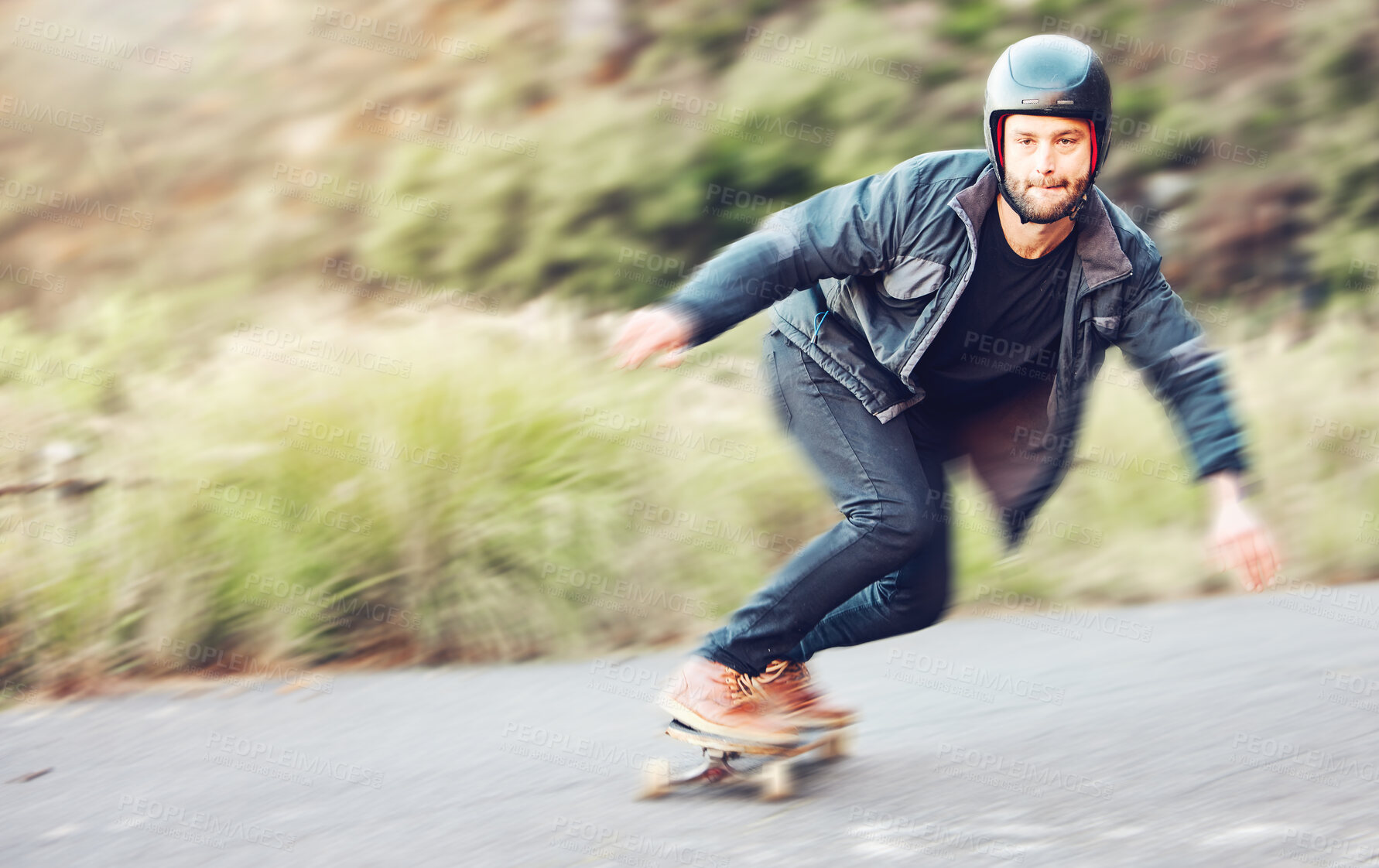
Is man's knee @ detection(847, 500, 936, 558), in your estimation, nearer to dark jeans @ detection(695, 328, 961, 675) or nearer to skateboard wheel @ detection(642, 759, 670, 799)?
dark jeans @ detection(695, 328, 961, 675)

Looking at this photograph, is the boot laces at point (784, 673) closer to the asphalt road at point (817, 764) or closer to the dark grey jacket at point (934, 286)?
the asphalt road at point (817, 764)

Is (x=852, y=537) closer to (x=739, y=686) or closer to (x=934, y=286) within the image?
(x=739, y=686)

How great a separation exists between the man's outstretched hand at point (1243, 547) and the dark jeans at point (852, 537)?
634mm

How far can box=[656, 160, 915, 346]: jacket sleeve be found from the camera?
2.86m

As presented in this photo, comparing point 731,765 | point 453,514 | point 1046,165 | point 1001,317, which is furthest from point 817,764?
point 453,514

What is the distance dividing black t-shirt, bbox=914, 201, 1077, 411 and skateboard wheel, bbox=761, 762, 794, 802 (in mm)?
971

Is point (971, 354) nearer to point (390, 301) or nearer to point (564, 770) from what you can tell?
point (564, 770)

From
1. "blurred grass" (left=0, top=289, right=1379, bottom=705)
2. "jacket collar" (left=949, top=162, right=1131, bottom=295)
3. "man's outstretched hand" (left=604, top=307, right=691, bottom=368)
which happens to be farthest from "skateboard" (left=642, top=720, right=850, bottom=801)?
"blurred grass" (left=0, top=289, right=1379, bottom=705)

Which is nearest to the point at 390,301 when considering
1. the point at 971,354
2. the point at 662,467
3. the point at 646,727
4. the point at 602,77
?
the point at 602,77

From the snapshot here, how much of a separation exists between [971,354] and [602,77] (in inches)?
318

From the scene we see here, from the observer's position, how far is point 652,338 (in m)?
2.75

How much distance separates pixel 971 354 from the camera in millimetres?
3033

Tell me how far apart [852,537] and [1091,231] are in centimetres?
85

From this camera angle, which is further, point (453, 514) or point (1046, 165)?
point (453, 514)
